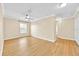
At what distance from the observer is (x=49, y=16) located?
4.17 ft

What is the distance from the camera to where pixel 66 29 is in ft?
4.29

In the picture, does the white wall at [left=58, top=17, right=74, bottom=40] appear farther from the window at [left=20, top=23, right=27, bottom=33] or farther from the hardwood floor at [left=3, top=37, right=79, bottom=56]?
the window at [left=20, top=23, right=27, bottom=33]

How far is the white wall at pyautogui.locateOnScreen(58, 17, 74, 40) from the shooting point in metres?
1.29

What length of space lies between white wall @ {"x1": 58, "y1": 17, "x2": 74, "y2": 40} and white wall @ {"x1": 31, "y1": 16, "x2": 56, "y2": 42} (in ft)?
0.33

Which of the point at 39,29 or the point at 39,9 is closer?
the point at 39,9

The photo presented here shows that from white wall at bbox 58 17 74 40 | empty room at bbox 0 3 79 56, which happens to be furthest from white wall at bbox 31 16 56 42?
white wall at bbox 58 17 74 40

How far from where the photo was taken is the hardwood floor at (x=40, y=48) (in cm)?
130

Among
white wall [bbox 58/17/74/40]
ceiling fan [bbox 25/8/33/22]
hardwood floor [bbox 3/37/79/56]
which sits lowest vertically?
hardwood floor [bbox 3/37/79/56]

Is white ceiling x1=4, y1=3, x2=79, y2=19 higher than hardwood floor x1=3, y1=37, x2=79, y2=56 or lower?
higher

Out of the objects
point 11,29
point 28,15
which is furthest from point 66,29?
point 11,29

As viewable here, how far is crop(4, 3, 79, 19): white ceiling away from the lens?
122 cm

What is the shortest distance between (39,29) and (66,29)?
0.41 meters

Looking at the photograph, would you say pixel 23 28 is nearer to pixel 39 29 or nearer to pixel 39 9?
pixel 39 29

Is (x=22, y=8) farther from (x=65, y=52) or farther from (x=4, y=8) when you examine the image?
(x=65, y=52)
